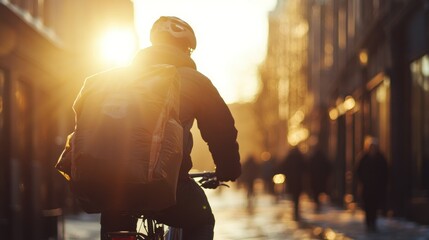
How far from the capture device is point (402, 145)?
23297mm

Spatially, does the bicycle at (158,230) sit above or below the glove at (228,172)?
below

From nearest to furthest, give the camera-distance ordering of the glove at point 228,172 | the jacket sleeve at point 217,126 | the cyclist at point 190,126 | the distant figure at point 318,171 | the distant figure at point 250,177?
the cyclist at point 190,126 < the jacket sleeve at point 217,126 < the glove at point 228,172 < the distant figure at point 318,171 < the distant figure at point 250,177

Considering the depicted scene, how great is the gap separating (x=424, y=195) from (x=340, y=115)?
17731mm

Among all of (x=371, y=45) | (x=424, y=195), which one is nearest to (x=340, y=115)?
(x=371, y=45)

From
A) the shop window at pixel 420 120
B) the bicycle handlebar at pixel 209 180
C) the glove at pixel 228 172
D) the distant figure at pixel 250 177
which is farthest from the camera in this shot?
the distant figure at pixel 250 177

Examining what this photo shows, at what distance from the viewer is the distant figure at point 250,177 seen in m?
36.3

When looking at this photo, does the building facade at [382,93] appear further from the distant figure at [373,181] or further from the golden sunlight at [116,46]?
the golden sunlight at [116,46]

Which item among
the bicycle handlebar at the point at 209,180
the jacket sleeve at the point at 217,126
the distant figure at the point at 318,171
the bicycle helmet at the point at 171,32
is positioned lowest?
the distant figure at the point at 318,171

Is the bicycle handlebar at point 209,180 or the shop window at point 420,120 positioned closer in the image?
the bicycle handlebar at point 209,180

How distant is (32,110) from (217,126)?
1395 cm

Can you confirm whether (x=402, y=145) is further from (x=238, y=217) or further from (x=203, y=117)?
(x=203, y=117)

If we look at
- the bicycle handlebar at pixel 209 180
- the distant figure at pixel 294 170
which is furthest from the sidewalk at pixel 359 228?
the bicycle handlebar at pixel 209 180

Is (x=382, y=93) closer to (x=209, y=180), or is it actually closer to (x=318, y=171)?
(x=318, y=171)

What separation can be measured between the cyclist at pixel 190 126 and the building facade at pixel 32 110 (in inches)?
374
